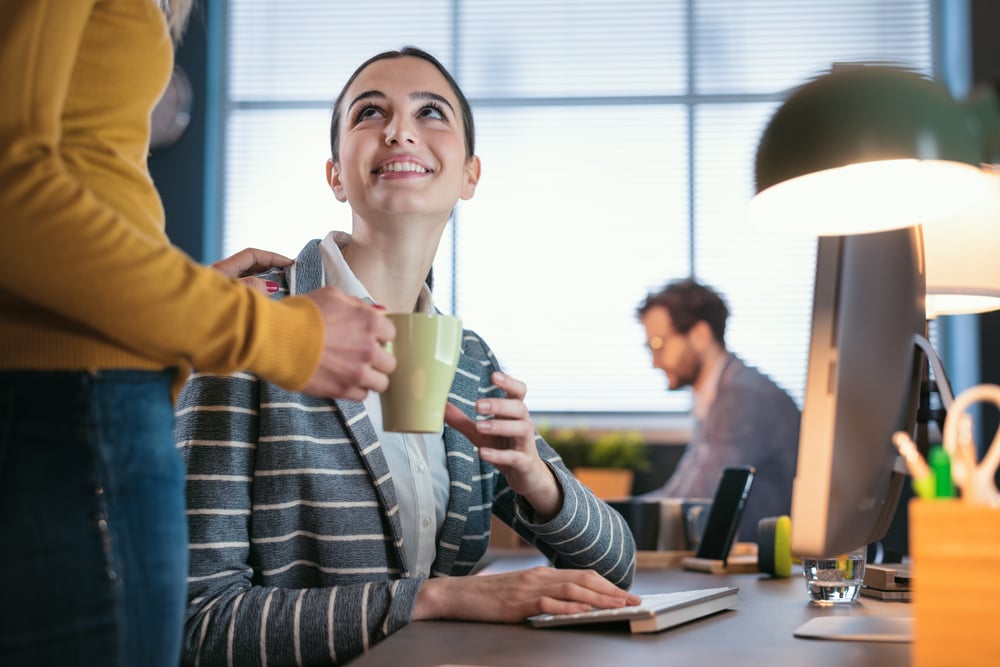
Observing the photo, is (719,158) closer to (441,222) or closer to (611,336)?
(611,336)

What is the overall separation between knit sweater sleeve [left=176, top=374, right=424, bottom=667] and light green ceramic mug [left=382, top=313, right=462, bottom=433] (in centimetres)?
24

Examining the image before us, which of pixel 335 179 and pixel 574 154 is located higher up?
pixel 574 154

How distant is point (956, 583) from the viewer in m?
0.64

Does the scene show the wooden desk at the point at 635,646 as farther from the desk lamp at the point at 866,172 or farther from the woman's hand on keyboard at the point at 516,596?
the desk lamp at the point at 866,172

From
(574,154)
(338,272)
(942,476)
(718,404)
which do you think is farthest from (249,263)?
(574,154)

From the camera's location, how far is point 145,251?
0.69m

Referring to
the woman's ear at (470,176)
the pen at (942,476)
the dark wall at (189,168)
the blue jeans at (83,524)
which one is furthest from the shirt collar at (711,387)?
the blue jeans at (83,524)

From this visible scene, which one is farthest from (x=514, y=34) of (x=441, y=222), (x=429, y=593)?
(x=429, y=593)

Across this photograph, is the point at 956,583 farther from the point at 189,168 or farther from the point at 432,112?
the point at 189,168

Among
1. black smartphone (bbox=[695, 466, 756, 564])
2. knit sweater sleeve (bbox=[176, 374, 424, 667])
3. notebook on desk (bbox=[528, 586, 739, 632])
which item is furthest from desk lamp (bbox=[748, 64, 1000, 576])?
black smartphone (bbox=[695, 466, 756, 564])

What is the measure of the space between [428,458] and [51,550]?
0.77 metres

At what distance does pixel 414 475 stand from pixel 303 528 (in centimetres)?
18

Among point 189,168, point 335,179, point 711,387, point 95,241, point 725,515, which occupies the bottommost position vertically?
point 725,515

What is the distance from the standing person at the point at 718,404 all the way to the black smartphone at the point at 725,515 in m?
1.02
